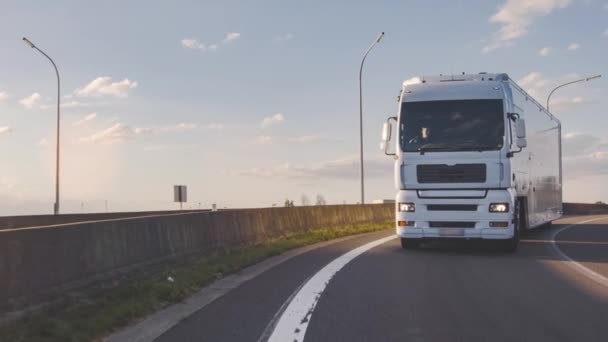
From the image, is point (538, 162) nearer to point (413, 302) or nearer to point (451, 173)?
point (451, 173)

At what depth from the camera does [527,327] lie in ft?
23.2

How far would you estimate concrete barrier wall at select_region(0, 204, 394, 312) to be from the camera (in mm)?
7559

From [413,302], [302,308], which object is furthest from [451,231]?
[302,308]

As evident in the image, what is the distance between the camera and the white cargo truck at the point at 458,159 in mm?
14305

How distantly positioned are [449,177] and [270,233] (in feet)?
19.2

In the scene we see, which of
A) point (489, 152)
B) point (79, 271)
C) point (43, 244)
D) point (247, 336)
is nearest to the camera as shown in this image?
point (247, 336)

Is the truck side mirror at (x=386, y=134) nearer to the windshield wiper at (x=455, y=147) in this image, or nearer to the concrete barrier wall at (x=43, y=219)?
the windshield wiper at (x=455, y=147)

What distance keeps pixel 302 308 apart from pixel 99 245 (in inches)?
125

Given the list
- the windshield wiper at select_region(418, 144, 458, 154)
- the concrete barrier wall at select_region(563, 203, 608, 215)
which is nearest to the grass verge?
the windshield wiper at select_region(418, 144, 458, 154)

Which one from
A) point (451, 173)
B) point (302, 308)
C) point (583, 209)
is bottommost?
point (302, 308)

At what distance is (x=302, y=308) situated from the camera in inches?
318

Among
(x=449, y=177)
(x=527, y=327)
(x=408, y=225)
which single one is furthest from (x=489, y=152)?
(x=527, y=327)

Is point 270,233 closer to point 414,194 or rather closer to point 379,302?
point 414,194

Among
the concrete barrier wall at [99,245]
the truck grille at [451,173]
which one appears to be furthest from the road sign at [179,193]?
the truck grille at [451,173]
